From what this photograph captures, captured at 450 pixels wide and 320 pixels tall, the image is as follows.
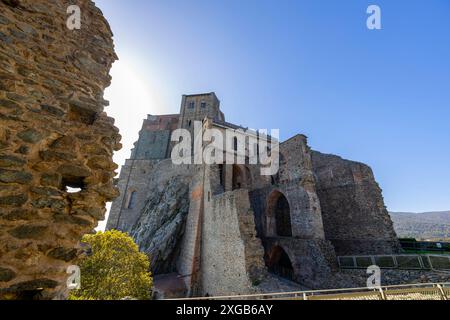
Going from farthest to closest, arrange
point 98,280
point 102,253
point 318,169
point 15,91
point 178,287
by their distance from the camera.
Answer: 1. point 318,169
2. point 178,287
3. point 102,253
4. point 98,280
5. point 15,91

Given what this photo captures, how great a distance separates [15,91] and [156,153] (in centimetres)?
3356

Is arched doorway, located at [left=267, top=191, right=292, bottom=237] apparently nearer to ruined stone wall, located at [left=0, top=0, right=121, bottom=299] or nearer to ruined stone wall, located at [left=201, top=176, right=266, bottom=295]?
ruined stone wall, located at [left=201, top=176, right=266, bottom=295]

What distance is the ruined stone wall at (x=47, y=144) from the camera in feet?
6.22

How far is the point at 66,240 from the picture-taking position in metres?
2.17

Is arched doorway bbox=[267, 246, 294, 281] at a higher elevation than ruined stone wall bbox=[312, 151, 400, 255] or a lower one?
lower

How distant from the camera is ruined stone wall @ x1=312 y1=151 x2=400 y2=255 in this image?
13.8 meters

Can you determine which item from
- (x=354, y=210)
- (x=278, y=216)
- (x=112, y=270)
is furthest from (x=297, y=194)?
(x=112, y=270)

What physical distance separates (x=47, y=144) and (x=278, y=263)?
649 inches

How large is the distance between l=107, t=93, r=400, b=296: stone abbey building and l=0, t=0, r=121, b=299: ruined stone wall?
875 centimetres

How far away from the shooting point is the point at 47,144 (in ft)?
7.64

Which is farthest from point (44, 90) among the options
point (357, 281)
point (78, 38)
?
point (357, 281)

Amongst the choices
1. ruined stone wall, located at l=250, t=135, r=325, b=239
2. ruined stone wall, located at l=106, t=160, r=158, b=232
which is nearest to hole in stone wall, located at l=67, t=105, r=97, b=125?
ruined stone wall, located at l=250, t=135, r=325, b=239
